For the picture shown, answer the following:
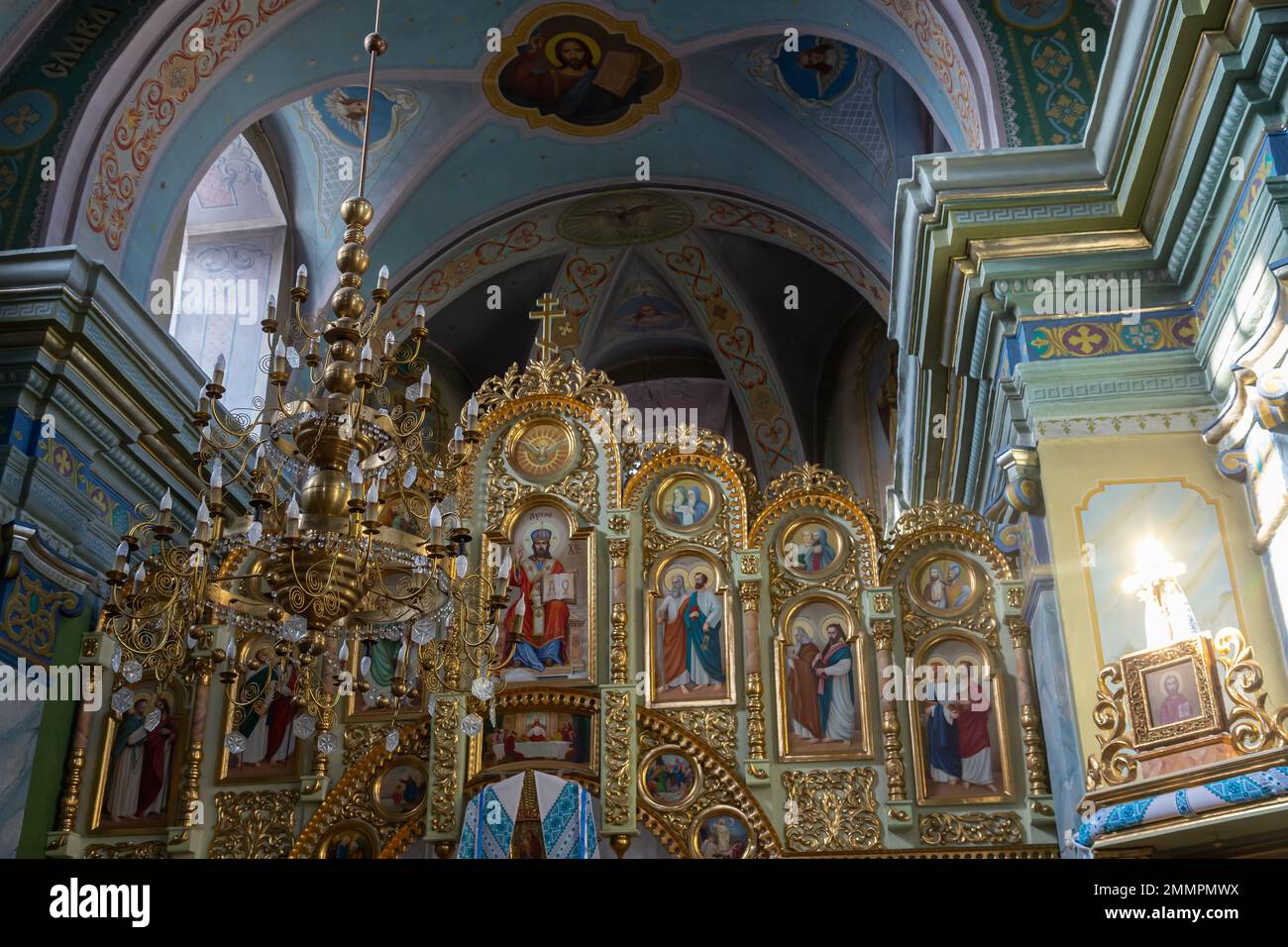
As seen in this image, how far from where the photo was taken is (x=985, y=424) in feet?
24.2

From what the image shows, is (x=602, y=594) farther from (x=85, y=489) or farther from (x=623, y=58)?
(x=623, y=58)

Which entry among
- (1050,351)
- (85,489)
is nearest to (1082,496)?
(1050,351)

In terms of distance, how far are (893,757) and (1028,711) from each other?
26.6 inches

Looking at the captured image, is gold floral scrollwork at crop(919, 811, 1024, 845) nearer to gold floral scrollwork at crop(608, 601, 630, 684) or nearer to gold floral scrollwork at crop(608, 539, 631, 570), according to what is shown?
gold floral scrollwork at crop(608, 601, 630, 684)

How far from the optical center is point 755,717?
238 inches

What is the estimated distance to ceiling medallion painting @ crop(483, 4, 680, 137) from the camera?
1002 cm

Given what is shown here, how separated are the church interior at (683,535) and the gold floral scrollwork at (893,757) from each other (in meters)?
0.02

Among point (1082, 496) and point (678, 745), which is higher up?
point (1082, 496)

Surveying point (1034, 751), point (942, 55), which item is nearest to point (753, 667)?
point (1034, 751)

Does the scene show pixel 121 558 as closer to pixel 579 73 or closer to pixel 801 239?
pixel 579 73

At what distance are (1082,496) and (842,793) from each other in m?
1.78

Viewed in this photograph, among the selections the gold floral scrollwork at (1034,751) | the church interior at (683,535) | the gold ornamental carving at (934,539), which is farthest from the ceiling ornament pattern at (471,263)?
the gold floral scrollwork at (1034,751)

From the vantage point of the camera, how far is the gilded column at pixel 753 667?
19.7 ft

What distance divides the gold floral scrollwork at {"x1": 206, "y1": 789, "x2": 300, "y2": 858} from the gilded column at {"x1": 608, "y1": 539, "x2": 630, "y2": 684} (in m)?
1.68
